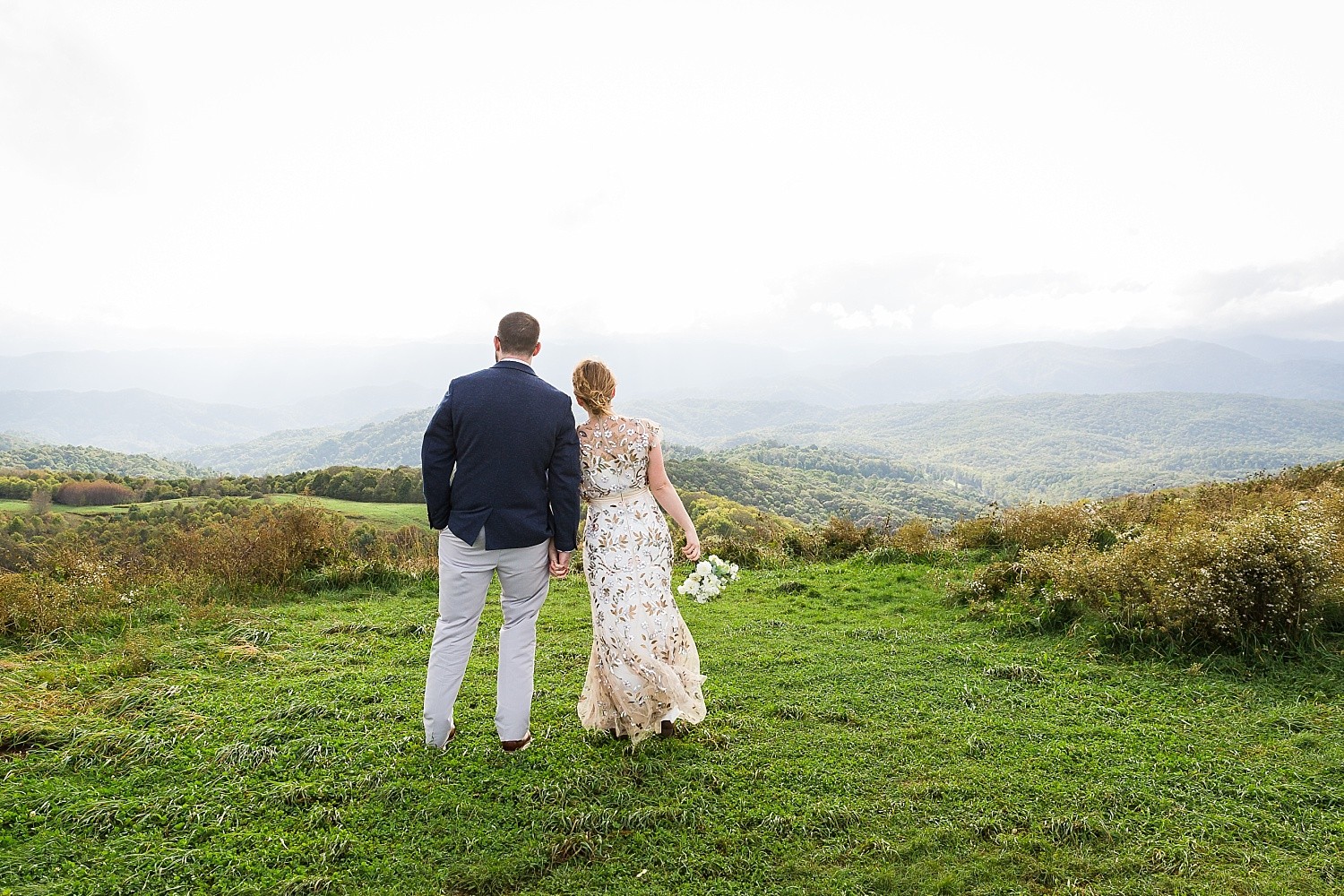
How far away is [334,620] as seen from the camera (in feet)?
24.1

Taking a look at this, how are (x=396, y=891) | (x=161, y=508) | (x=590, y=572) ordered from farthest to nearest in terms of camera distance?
(x=161, y=508)
(x=590, y=572)
(x=396, y=891)

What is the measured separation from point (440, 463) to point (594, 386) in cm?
109

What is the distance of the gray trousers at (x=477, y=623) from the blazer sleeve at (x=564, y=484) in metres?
0.19

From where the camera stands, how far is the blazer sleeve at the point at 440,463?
4012 millimetres

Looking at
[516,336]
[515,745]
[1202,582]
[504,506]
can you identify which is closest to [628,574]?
[504,506]

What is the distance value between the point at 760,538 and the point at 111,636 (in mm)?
9895

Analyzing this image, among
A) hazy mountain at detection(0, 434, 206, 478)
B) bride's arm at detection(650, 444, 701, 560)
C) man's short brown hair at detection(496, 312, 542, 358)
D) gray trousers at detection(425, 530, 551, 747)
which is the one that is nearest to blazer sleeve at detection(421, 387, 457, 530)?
gray trousers at detection(425, 530, 551, 747)

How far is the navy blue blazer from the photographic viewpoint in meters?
3.99

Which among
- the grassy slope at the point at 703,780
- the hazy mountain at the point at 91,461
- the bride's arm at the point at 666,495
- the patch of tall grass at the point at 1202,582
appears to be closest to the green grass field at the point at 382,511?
the grassy slope at the point at 703,780

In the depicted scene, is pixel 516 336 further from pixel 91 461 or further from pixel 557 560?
pixel 91 461

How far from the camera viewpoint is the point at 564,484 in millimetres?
4195

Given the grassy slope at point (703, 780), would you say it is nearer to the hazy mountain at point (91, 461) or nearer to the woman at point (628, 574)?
the woman at point (628, 574)

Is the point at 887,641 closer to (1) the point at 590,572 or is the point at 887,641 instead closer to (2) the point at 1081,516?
(1) the point at 590,572

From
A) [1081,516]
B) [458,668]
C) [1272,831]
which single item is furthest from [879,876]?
[1081,516]
